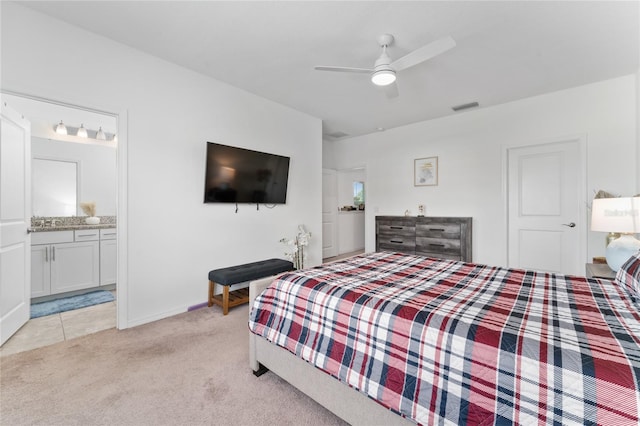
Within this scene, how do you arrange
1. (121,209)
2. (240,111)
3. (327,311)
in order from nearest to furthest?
(327,311) → (121,209) → (240,111)

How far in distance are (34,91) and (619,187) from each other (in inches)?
235

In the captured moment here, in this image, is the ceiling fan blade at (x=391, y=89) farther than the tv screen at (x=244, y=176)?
No

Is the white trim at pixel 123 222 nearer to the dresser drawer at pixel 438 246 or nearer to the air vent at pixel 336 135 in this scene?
the air vent at pixel 336 135

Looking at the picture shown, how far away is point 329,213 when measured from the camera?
5.94m

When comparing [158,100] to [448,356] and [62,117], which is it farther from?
[448,356]

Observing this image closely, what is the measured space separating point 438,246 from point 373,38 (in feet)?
10.6

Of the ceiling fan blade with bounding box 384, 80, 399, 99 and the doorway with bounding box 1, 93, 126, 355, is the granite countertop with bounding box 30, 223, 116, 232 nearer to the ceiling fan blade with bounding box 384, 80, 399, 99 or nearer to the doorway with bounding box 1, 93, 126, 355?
the doorway with bounding box 1, 93, 126, 355

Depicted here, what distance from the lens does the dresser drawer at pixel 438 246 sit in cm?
426

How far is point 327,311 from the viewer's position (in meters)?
1.44

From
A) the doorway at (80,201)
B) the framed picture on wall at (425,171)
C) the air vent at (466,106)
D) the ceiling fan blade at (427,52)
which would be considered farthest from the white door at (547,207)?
the doorway at (80,201)

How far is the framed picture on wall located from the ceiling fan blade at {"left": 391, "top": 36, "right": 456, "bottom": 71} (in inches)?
104

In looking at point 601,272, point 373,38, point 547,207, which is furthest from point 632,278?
point 547,207

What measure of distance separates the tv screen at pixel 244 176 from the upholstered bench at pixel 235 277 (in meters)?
0.86

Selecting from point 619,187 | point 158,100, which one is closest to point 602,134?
point 619,187
